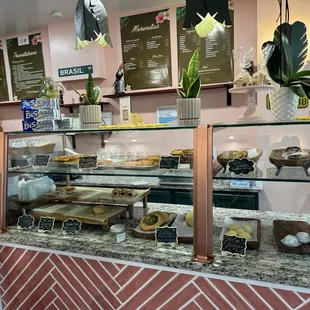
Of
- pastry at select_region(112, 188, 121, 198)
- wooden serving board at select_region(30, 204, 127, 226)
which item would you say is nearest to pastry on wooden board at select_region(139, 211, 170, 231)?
wooden serving board at select_region(30, 204, 127, 226)

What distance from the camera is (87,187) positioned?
80.7 inches

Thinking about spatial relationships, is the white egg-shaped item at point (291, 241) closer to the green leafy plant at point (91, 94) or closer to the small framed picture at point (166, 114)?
the green leafy plant at point (91, 94)

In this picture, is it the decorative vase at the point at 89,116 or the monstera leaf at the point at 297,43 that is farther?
the decorative vase at the point at 89,116

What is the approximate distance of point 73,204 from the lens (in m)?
1.81

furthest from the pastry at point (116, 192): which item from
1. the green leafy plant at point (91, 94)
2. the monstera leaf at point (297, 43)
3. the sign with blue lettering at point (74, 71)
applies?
the sign with blue lettering at point (74, 71)

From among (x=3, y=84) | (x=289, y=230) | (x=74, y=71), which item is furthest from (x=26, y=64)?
(x=289, y=230)

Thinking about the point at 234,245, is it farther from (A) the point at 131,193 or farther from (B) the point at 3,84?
(B) the point at 3,84

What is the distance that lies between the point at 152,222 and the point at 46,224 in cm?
61

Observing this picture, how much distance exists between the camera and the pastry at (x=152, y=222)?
4.76 ft

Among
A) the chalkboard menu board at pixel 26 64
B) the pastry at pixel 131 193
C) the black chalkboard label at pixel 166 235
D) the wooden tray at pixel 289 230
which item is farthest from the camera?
the chalkboard menu board at pixel 26 64

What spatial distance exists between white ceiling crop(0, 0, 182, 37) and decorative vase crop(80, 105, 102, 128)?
1.89 m

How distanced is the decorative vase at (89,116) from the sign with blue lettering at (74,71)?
202 cm

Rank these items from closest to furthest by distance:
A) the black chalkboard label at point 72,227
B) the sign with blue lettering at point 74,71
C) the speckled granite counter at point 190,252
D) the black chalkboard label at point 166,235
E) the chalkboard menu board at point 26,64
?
the speckled granite counter at point 190,252 → the black chalkboard label at point 166,235 → the black chalkboard label at point 72,227 → the sign with blue lettering at point 74,71 → the chalkboard menu board at point 26,64

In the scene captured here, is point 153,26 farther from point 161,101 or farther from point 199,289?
point 199,289
